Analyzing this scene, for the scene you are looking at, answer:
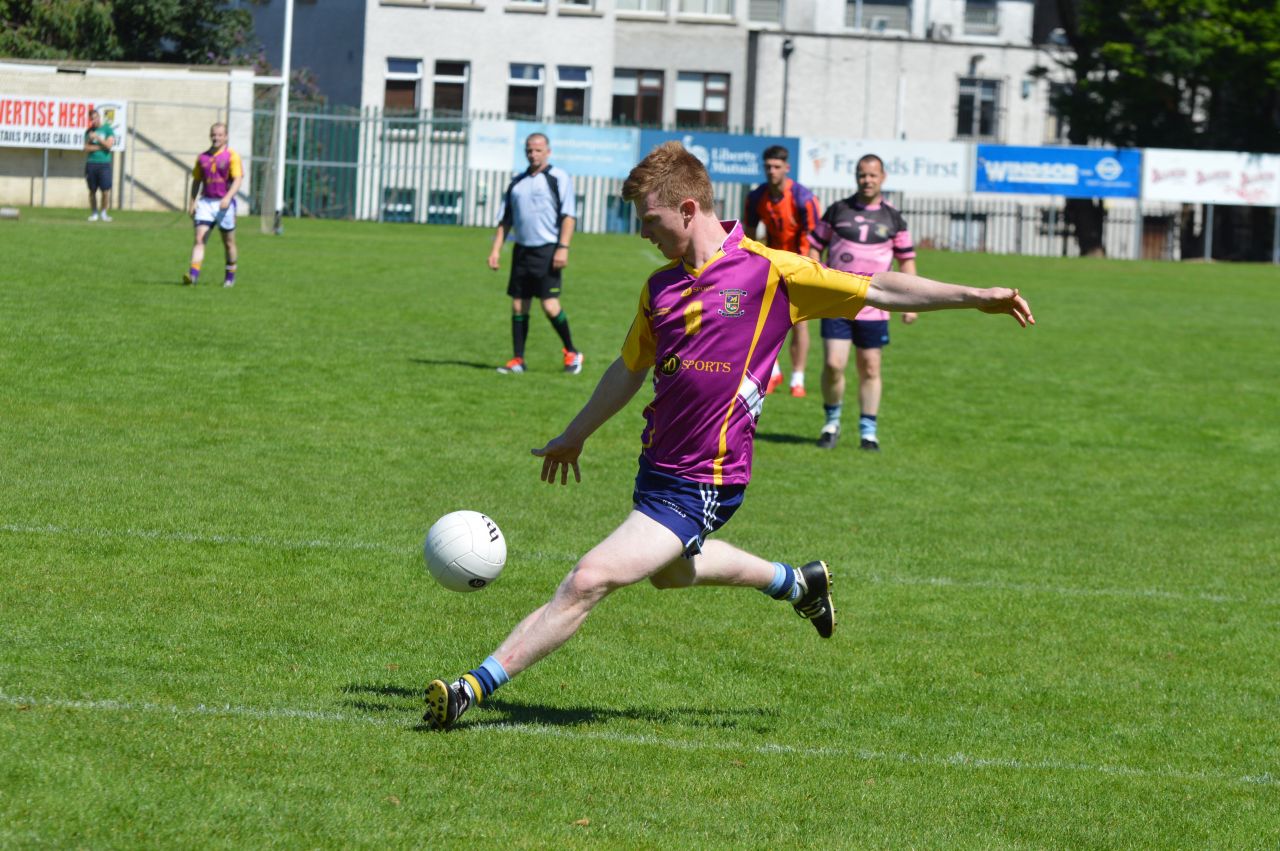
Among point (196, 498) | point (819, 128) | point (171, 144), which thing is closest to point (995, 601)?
point (196, 498)

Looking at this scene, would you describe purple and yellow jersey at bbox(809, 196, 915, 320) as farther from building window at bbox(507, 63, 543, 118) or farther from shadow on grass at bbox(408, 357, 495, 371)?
building window at bbox(507, 63, 543, 118)

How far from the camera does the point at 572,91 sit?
5497 cm

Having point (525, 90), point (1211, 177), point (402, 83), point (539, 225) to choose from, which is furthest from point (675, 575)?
point (525, 90)

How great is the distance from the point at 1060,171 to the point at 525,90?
17.4 m

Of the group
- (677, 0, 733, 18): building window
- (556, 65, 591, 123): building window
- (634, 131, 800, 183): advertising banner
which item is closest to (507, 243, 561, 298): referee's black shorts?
(634, 131, 800, 183): advertising banner

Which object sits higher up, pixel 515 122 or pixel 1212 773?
pixel 515 122

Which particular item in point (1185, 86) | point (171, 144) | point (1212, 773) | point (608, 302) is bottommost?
point (1212, 773)

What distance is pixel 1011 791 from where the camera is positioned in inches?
236

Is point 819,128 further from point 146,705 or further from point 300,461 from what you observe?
point 146,705

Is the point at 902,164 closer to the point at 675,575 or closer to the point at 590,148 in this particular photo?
the point at 590,148

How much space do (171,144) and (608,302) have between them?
19.0m

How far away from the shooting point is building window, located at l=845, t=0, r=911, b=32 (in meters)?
64.8

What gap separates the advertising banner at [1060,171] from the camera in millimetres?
45344

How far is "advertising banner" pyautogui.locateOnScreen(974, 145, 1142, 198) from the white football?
4009 cm
